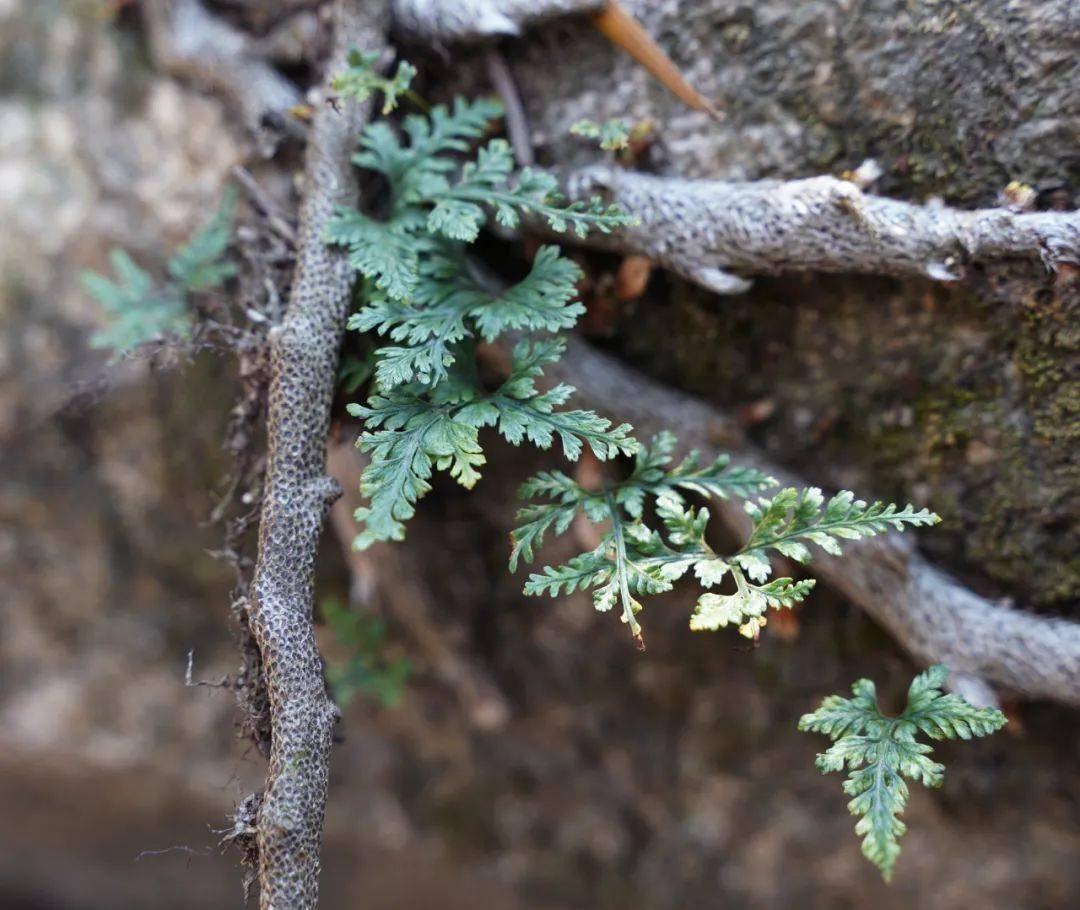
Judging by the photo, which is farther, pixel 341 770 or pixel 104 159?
pixel 341 770

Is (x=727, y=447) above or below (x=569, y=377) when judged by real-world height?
below

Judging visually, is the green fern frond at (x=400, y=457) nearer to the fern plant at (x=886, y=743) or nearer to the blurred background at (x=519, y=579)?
the blurred background at (x=519, y=579)

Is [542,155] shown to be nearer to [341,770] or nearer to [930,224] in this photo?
[930,224]

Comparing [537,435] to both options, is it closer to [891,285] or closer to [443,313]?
[443,313]

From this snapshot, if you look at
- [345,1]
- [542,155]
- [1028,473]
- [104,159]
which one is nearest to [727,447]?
[1028,473]

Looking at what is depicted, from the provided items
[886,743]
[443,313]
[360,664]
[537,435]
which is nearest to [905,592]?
[886,743]

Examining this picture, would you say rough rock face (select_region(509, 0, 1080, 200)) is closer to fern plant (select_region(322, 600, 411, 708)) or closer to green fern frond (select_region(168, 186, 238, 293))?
green fern frond (select_region(168, 186, 238, 293))
